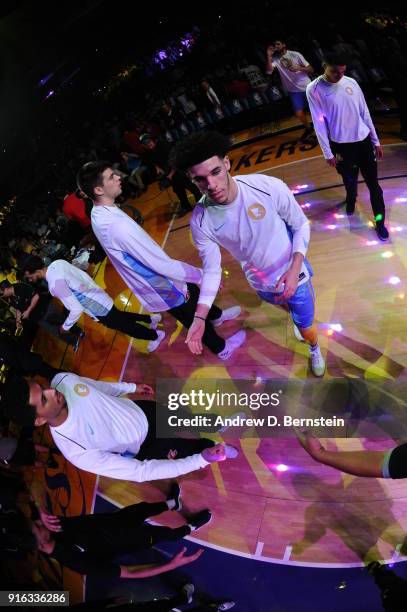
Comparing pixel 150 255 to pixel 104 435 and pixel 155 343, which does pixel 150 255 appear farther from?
pixel 155 343

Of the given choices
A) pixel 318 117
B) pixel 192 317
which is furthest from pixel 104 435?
pixel 318 117

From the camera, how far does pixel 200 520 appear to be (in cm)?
343

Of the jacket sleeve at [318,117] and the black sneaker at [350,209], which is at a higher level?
the jacket sleeve at [318,117]

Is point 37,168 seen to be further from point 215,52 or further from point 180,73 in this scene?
point 215,52

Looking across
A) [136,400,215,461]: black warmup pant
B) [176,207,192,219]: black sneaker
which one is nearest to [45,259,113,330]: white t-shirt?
[136,400,215,461]: black warmup pant

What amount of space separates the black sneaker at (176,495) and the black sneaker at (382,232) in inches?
126

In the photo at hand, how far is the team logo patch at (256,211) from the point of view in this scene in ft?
9.32

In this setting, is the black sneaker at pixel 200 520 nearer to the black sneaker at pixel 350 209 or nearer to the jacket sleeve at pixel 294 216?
the jacket sleeve at pixel 294 216

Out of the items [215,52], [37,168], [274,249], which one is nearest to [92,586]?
[274,249]

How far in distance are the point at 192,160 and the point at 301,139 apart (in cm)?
480

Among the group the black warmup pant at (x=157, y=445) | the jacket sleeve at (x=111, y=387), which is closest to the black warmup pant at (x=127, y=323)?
the jacket sleeve at (x=111, y=387)

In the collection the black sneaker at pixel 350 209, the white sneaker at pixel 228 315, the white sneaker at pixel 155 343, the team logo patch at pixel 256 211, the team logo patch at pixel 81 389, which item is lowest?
the black sneaker at pixel 350 209

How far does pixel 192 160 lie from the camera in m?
2.64

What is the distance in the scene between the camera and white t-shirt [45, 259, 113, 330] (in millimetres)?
4082
